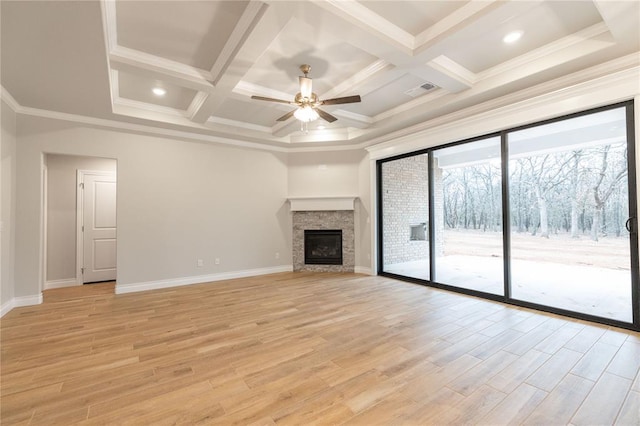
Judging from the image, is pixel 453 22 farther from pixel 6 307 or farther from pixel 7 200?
pixel 6 307

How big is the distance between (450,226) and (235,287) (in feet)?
12.9

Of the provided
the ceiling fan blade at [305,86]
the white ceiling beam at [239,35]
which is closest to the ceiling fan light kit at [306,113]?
the ceiling fan blade at [305,86]

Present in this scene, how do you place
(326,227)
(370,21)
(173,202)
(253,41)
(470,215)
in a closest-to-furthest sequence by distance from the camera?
(370,21) < (253,41) < (470,215) < (173,202) < (326,227)

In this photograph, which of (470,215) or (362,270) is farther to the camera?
(362,270)

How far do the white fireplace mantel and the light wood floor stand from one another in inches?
101

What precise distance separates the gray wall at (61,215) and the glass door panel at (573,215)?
7.58 m

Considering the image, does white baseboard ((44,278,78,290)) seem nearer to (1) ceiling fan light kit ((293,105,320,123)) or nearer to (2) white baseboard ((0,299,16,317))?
(2) white baseboard ((0,299,16,317))

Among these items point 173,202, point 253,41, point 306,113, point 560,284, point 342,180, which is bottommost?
point 560,284

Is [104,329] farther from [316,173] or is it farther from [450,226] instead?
[450,226]

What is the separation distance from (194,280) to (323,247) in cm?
273

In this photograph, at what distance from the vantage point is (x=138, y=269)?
4703 mm

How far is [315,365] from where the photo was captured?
2.25 metres

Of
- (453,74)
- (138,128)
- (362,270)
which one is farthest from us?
(362,270)

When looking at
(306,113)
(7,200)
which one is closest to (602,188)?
(306,113)
